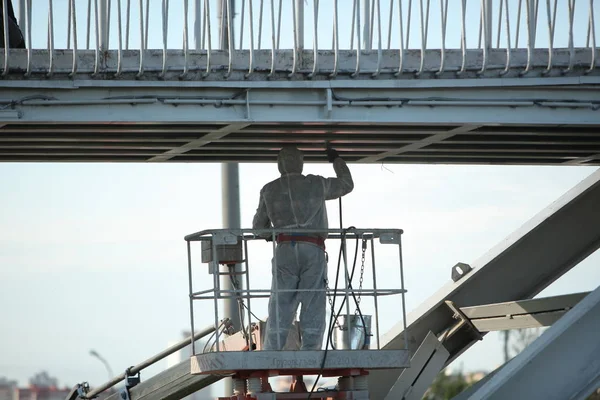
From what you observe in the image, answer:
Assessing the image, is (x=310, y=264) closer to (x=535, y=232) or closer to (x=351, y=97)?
(x=351, y=97)

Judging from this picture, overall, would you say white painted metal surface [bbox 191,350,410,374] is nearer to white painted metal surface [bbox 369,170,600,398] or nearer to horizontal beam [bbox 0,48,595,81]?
horizontal beam [bbox 0,48,595,81]

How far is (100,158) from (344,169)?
3355 mm

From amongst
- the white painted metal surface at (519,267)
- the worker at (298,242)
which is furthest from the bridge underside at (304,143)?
the white painted metal surface at (519,267)

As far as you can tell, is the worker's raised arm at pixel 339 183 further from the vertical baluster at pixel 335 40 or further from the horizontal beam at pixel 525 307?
the horizontal beam at pixel 525 307

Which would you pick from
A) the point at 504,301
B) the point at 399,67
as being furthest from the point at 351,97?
the point at 504,301

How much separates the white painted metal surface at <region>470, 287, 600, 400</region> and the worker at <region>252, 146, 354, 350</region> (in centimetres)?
200

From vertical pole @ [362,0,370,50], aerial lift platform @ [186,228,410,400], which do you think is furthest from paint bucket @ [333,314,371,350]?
vertical pole @ [362,0,370,50]

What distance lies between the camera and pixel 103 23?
→ 1124cm

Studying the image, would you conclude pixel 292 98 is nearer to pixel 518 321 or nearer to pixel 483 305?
pixel 518 321

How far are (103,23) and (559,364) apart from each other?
19.3 ft

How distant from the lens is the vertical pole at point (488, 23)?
11.6m

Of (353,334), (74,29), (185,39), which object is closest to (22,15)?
(74,29)

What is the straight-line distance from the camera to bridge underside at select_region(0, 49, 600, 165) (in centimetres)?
1103

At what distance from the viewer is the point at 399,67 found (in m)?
11.4
